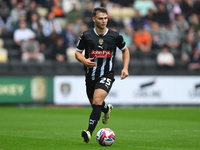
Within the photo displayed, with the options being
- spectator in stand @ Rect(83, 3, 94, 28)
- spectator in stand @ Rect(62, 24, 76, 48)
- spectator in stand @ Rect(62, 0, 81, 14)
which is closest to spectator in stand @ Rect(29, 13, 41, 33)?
spectator in stand @ Rect(62, 24, 76, 48)

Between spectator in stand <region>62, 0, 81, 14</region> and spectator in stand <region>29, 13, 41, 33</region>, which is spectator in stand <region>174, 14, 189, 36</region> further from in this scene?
spectator in stand <region>29, 13, 41, 33</region>

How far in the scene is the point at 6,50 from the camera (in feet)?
70.0

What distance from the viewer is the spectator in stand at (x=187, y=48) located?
22.6 metres

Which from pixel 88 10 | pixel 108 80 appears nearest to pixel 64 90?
pixel 88 10

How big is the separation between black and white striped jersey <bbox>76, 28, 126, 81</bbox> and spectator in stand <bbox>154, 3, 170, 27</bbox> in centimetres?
1574

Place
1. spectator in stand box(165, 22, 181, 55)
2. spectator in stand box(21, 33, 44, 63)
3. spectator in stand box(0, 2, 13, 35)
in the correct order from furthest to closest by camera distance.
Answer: spectator in stand box(165, 22, 181, 55), spectator in stand box(0, 2, 13, 35), spectator in stand box(21, 33, 44, 63)

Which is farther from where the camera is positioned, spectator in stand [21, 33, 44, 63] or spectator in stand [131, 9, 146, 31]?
spectator in stand [131, 9, 146, 31]

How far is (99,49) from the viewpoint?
28.7 feet

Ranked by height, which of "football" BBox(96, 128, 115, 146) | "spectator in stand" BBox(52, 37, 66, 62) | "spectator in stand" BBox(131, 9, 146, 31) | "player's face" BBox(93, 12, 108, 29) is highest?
"player's face" BBox(93, 12, 108, 29)

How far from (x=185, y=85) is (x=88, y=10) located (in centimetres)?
609

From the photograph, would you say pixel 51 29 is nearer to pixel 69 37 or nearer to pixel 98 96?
pixel 69 37

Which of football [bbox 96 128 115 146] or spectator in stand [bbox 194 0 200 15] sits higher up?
spectator in stand [bbox 194 0 200 15]

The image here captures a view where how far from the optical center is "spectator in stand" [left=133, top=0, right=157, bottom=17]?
24.6 metres

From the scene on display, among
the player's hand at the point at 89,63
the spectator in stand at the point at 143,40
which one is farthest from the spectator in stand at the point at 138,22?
the player's hand at the point at 89,63
